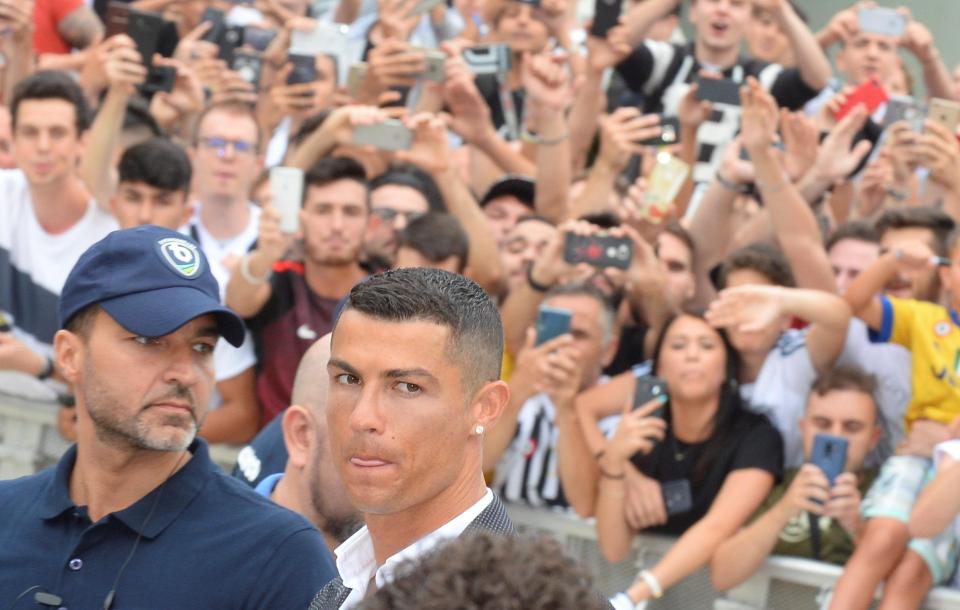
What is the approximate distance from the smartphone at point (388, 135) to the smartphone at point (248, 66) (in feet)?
3.86

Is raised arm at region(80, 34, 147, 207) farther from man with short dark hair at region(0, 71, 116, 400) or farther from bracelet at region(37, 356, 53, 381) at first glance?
bracelet at region(37, 356, 53, 381)

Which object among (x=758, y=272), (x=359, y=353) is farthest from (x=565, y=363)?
(x=359, y=353)

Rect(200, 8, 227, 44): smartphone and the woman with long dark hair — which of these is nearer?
the woman with long dark hair

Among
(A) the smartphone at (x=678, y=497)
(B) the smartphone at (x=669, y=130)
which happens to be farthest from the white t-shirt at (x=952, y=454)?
(B) the smartphone at (x=669, y=130)

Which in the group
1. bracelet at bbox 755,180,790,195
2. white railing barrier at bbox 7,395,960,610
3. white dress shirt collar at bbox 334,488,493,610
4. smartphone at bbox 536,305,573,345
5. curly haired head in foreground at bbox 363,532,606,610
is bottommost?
white railing barrier at bbox 7,395,960,610

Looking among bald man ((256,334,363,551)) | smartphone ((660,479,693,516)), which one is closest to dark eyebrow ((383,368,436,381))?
bald man ((256,334,363,551))

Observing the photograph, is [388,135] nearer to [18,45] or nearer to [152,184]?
[152,184]

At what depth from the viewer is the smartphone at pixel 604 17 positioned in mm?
7180

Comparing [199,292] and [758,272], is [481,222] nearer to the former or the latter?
[758,272]

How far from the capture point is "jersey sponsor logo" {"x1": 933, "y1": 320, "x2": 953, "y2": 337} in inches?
210

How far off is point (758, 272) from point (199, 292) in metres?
3.46

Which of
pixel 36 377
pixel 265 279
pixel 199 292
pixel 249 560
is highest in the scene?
pixel 199 292

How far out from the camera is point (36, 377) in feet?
19.8

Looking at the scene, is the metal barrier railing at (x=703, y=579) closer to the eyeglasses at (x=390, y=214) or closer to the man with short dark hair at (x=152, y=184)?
the eyeglasses at (x=390, y=214)
